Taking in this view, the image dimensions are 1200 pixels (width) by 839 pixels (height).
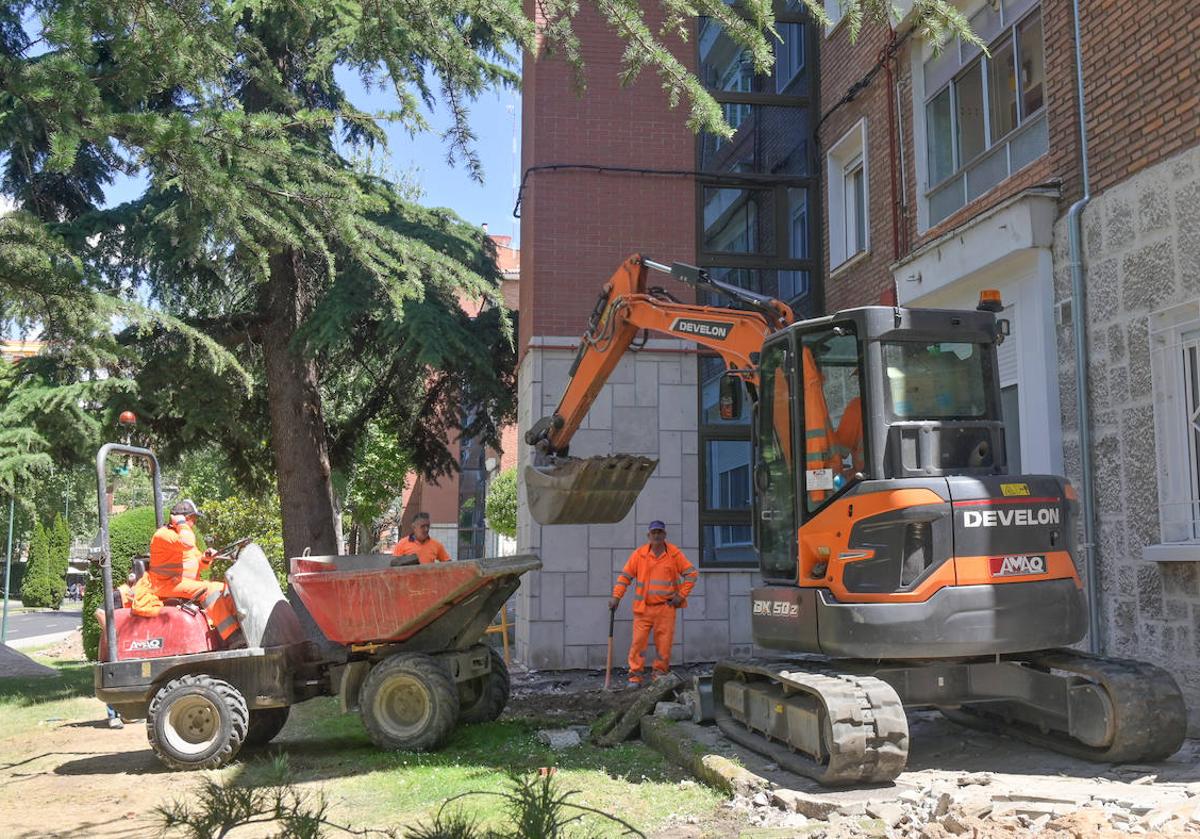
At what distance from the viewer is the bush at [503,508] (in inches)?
1199

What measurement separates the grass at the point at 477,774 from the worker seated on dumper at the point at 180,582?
1.32 metres

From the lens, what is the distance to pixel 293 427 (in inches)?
619

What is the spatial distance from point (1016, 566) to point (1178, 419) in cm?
239

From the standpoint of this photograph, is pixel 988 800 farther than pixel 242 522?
No

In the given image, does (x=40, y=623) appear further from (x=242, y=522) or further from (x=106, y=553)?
(x=106, y=553)

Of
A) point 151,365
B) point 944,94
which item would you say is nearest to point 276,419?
point 151,365

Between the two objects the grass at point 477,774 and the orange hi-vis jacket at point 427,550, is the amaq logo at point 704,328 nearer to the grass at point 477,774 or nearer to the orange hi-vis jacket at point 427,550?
the grass at point 477,774

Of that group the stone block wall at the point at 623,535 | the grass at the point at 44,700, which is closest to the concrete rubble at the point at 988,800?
the stone block wall at the point at 623,535

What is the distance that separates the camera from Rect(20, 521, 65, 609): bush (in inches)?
1624

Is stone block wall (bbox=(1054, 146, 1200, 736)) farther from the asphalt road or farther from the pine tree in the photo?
the asphalt road

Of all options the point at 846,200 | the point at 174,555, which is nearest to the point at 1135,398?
the point at 846,200

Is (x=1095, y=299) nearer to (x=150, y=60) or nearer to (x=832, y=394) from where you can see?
(x=832, y=394)

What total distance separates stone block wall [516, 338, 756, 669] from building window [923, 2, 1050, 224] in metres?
4.14

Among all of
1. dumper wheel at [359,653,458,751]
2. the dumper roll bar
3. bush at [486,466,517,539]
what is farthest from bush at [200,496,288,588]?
dumper wheel at [359,653,458,751]
